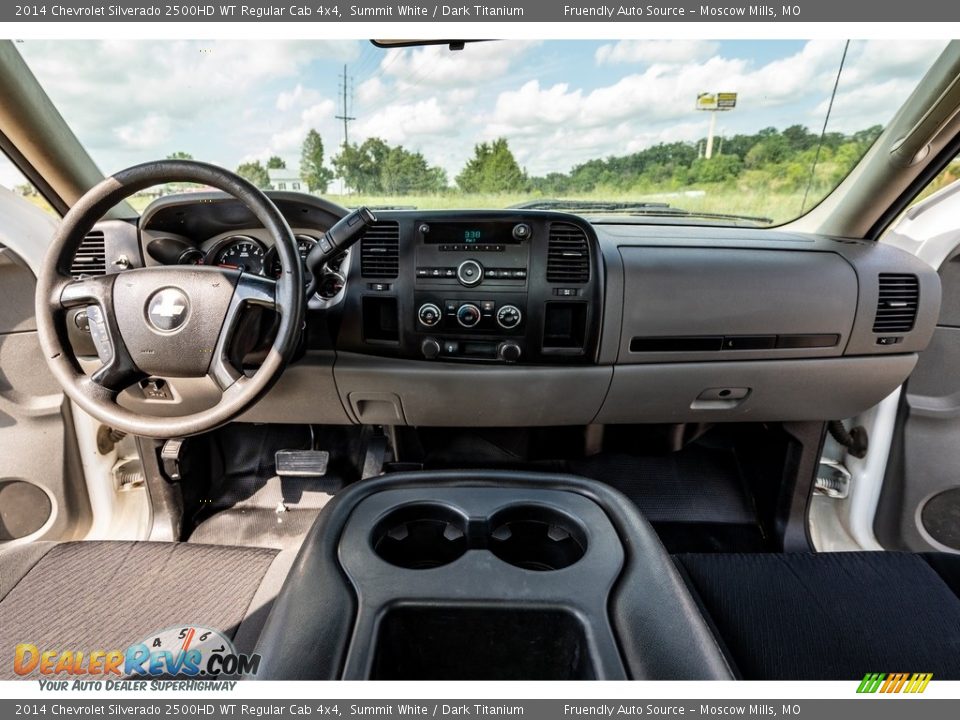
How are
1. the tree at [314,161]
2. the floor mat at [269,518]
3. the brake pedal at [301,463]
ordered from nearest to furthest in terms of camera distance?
the tree at [314,161] < the floor mat at [269,518] < the brake pedal at [301,463]

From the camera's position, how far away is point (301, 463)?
2.35 metres

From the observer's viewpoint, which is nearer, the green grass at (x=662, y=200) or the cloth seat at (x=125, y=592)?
the cloth seat at (x=125, y=592)

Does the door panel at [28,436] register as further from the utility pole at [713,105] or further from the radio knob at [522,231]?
the utility pole at [713,105]

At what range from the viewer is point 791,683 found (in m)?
1.11

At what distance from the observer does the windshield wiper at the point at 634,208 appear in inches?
81.9

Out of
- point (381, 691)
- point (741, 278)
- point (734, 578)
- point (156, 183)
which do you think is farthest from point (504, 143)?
point (381, 691)

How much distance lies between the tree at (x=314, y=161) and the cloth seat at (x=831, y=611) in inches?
73.3

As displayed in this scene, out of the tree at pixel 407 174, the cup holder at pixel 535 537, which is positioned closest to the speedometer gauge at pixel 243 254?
the tree at pixel 407 174

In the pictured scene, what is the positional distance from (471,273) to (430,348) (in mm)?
311

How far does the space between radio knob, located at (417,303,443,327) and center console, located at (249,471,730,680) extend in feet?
2.68

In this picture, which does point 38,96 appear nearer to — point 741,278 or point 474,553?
point 474,553

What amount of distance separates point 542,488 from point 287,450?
150 centimetres

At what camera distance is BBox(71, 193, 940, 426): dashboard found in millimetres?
1822

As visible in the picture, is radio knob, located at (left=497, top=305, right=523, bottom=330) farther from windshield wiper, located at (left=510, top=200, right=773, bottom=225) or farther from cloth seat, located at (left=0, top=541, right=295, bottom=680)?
cloth seat, located at (left=0, top=541, right=295, bottom=680)
